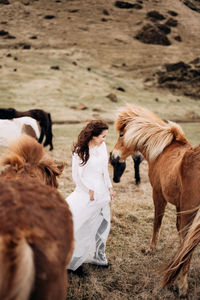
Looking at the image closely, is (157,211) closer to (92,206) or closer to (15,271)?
(92,206)

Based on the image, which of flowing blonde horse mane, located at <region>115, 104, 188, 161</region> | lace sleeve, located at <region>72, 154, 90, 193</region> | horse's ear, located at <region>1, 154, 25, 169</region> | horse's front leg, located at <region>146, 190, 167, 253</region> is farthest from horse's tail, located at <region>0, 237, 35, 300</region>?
Result: flowing blonde horse mane, located at <region>115, 104, 188, 161</region>

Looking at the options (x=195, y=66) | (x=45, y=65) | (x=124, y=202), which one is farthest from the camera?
(x=195, y=66)

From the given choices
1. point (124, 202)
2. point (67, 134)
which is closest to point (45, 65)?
point (67, 134)

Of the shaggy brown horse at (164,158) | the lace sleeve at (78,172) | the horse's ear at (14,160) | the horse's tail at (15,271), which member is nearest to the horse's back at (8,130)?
the shaggy brown horse at (164,158)

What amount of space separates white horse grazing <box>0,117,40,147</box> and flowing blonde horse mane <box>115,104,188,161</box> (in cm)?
381

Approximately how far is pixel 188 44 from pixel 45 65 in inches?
960

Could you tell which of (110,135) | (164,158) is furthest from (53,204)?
(110,135)

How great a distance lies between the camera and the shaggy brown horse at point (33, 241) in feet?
3.22

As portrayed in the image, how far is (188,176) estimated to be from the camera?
2201 mm

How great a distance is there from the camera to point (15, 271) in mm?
981

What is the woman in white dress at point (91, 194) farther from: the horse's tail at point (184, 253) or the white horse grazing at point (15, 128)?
the white horse grazing at point (15, 128)

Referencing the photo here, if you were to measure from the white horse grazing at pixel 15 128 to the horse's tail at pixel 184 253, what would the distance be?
5.18 m

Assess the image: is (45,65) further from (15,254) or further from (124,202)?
(15,254)

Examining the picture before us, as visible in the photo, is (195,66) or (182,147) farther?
(195,66)
